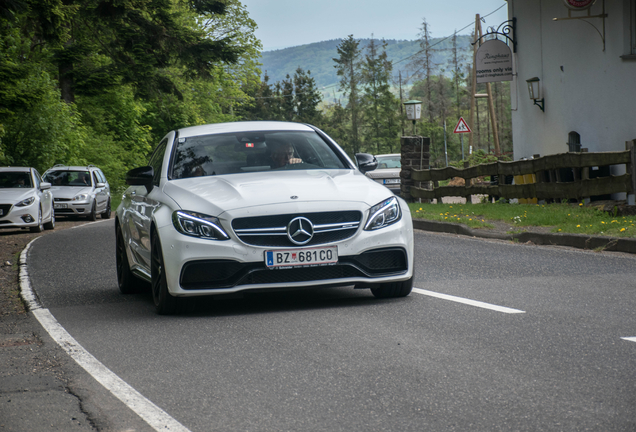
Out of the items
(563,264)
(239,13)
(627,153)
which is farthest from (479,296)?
(239,13)

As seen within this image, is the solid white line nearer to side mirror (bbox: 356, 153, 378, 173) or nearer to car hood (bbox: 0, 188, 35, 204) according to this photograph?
side mirror (bbox: 356, 153, 378, 173)

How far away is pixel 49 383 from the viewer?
4645mm

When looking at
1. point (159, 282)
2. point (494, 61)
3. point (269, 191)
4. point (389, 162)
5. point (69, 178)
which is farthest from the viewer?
point (389, 162)

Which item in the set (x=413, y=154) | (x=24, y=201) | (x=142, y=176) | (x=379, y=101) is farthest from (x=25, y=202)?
(x=379, y=101)

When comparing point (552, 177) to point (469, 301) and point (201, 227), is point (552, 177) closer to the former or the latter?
point (469, 301)

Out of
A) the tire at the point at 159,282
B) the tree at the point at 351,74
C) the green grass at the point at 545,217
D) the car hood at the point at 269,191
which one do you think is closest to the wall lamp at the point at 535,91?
the green grass at the point at 545,217

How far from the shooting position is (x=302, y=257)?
6328mm

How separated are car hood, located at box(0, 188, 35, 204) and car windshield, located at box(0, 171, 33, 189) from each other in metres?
0.55

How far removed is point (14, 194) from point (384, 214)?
15.5 m

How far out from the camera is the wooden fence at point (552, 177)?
14023 mm

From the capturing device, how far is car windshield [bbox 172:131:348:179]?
742 cm

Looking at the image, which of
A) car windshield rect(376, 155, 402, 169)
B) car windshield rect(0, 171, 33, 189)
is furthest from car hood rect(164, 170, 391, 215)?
car windshield rect(376, 155, 402, 169)

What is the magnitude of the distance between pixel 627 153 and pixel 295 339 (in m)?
9.86

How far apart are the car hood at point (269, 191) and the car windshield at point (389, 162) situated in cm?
2166
